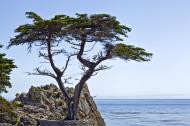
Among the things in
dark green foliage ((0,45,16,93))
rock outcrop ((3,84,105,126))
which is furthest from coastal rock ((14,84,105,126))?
dark green foliage ((0,45,16,93))

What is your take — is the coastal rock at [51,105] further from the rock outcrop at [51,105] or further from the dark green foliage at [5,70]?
the dark green foliage at [5,70]

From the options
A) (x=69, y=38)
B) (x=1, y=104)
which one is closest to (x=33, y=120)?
(x=1, y=104)

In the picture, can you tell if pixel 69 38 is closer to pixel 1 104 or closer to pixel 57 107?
pixel 1 104

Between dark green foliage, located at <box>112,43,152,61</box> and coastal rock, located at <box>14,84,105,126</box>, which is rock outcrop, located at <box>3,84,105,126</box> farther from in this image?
dark green foliage, located at <box>112,43,152,61</box>

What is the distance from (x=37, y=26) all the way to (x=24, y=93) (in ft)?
41.3

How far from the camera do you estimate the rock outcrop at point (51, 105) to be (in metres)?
30.6

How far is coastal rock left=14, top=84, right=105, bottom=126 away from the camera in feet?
100

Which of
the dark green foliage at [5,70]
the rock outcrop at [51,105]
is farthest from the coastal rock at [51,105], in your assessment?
the dark green foliage at [5,70]

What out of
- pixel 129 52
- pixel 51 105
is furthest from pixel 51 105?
pixel 129 52

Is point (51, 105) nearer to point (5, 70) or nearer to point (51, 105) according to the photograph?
point (51, 105)

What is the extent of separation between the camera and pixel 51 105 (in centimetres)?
3281

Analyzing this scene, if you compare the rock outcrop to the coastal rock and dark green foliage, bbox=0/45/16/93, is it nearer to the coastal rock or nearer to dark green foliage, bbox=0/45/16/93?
the coastal rock

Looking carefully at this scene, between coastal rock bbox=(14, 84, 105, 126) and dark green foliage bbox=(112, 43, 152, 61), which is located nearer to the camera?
dark green foliage bbox=(112, 43, 152, 61)

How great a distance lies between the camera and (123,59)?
24.7m
